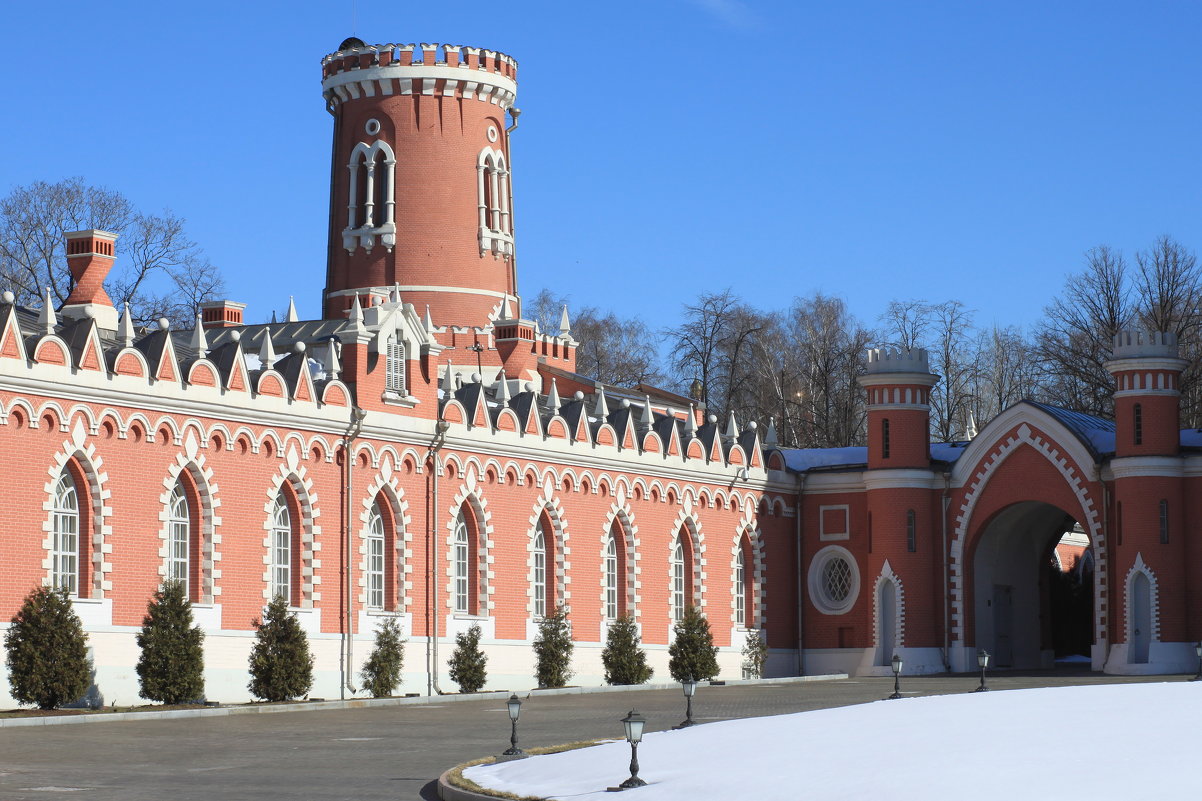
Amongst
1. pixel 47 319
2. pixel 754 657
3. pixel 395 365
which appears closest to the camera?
pixel 47 319

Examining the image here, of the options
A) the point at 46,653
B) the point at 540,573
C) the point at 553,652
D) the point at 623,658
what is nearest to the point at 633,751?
the point at 46,653

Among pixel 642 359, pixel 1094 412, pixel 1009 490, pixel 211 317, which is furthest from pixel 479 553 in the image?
pixel 642 359

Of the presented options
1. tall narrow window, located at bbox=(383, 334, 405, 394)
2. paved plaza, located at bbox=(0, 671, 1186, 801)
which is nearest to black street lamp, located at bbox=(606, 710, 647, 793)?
paved plaza, located at bbox=(0, 671, 1186, 801)

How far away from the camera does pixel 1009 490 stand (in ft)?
169

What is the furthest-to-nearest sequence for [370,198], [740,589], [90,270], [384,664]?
[370,198], [740,589], [90,270], [384,664]

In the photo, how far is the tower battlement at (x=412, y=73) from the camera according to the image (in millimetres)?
57438

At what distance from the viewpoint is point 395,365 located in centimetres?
4303

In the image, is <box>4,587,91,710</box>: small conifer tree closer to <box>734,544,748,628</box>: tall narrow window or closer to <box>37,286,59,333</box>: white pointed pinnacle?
<box>37,286,59,333</box>: white pointed pinnacle

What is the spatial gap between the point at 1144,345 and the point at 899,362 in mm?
6785

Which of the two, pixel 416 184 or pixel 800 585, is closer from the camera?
pixel 800 585

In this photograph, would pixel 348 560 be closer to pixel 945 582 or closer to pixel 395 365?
pixel 395 365

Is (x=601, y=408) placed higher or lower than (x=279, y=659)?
higher

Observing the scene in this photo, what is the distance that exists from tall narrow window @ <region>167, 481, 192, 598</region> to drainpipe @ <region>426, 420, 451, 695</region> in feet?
21.8

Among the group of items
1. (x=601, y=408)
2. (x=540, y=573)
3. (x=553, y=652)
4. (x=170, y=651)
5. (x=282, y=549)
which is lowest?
(x=553, y=652)
